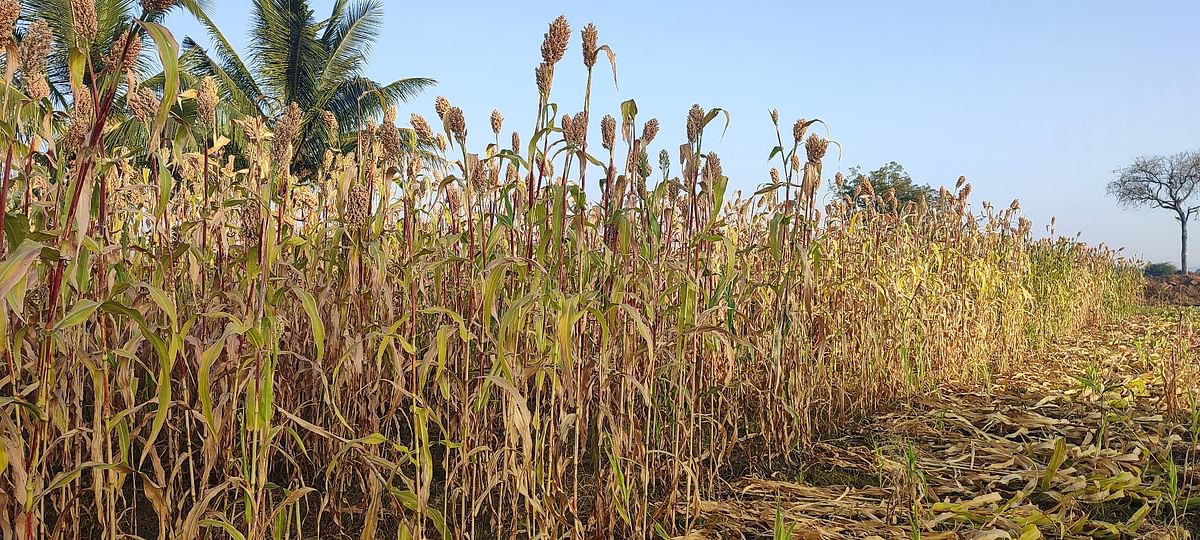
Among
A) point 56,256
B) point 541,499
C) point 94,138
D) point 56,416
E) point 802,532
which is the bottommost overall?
point 802,532

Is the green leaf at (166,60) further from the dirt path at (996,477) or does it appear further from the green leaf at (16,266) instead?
the dirt path at (996,477)

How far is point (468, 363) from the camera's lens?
1.27m

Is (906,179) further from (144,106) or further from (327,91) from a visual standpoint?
(144,106)

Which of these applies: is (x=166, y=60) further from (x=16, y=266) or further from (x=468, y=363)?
(x=468, y=363)

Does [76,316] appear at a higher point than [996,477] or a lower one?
higher

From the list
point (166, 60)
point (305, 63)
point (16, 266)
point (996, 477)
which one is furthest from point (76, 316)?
point (305, 63)

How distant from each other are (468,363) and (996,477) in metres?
1.76

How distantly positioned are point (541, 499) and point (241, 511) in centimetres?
75

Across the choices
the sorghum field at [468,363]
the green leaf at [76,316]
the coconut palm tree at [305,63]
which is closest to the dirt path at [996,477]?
the sorghum field at [468,363]

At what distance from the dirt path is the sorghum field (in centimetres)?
1

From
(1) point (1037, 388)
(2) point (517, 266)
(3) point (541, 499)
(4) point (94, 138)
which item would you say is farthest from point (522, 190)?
(1) point (1037, 388)

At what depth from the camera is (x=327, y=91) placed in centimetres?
1712

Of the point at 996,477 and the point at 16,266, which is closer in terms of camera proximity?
the point at 16,266

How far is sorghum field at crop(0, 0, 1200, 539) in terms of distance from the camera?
112 centimetres
